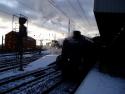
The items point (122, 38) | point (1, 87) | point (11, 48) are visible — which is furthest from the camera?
point (11, 48)

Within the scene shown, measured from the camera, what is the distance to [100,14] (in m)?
19.8

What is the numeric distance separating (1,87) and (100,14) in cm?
1132

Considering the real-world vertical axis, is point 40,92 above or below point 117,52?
below

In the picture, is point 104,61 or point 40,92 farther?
point 104,61

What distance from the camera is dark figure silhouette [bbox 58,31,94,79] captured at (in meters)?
15.3

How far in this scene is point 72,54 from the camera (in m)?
15.5

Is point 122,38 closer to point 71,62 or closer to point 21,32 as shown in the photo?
point 71,62

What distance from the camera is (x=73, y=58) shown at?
15375 millimetres

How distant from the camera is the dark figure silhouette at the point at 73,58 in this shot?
603 inches

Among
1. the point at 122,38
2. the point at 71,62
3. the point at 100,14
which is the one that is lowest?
the point at 71,62

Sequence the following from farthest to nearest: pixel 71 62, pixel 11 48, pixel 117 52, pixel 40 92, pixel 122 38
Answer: pixel 11 48 → pixel 117 52 → pixel 122 38 → pixel 71 62 → pixel 40 92

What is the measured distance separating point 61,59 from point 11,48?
36.4 metres

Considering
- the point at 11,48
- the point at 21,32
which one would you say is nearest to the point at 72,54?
the point at 21,32

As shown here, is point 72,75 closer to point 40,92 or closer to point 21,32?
point 40,92
